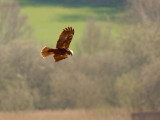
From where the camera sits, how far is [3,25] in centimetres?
7206

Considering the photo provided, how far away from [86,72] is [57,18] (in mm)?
19777

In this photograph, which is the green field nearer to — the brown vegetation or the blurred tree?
the blurred tree

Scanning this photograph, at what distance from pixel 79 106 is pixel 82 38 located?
59.4 ft

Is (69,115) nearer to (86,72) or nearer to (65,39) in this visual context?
(86,72)

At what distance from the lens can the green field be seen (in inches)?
2768

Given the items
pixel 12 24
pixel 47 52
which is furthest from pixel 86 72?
pixel 47 52

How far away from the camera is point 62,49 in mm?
4602

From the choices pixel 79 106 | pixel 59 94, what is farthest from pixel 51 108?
pixel 79 106

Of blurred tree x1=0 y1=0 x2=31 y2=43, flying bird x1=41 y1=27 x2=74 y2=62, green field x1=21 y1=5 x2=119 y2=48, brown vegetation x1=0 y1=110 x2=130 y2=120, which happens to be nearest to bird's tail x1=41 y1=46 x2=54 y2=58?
flying bird x1=41 y1=27 x2=74 y2=62

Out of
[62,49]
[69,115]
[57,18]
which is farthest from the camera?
[57,18]

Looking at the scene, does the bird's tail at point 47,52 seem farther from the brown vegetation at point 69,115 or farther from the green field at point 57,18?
the green field at point 57,18

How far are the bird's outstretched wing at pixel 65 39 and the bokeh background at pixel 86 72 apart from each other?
3754 cm

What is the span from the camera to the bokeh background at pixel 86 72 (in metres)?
49.1

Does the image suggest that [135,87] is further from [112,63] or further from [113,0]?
[113,0]
